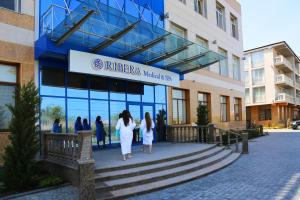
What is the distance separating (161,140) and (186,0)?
416 inches

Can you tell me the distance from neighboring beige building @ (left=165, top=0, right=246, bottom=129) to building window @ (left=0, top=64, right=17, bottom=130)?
10465mm

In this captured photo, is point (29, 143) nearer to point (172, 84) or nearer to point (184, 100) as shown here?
point (172, 84)

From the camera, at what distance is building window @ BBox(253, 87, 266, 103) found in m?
51.6

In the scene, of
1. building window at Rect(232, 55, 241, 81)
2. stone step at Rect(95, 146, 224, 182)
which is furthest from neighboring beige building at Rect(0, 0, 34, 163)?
building window at Rect(232, 55, 241, 81)

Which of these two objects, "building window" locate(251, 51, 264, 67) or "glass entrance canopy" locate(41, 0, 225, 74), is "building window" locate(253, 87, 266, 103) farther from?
"glass entrance canopy" locate(41, 0, 225, 74)

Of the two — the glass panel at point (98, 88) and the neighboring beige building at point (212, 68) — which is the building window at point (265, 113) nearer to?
the neighboring beige building at point (212, 68)

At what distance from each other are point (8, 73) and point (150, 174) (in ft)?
21.0

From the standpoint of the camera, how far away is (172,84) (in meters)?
17.8

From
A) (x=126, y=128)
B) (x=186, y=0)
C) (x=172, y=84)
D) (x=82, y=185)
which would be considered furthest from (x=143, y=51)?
(x=186, y=0)

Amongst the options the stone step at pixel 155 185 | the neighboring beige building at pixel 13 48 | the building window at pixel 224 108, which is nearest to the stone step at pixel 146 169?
the stone step at pixel 155 185

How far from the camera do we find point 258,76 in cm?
5250

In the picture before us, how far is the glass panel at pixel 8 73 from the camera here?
1158cm

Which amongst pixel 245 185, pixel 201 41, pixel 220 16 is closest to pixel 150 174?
pixel 245 185

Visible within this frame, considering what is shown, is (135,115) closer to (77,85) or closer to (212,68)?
(77,85)
